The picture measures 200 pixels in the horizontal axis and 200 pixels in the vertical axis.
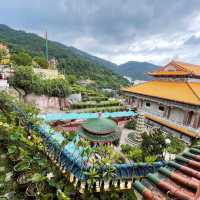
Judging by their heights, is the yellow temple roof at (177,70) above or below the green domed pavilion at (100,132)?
above

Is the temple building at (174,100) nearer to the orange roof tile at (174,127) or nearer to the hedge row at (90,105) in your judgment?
the orange roof tile at (174,127)

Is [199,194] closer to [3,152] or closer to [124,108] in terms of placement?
[3,152]

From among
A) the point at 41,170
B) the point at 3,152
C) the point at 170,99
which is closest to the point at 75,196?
the point at 41,170

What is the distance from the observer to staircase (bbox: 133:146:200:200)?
73.7 inches

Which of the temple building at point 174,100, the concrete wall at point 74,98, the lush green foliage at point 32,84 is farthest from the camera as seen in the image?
the concrete wall at point 74,98

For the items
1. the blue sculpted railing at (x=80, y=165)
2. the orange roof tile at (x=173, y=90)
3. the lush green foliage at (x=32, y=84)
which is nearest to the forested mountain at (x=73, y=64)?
the lush green foliage at (x=32, y=84)

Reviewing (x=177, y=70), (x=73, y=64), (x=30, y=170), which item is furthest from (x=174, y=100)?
(x=73, y=64)

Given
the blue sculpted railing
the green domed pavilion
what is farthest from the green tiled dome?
the blue sculpted railing

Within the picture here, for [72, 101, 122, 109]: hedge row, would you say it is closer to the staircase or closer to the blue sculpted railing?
the blue sculpted railing

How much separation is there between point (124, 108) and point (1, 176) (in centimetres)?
1499

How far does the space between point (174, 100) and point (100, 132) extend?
7.47m

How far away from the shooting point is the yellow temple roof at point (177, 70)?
13.9 m

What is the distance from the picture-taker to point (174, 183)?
2.11 meters

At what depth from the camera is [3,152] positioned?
6512mm
